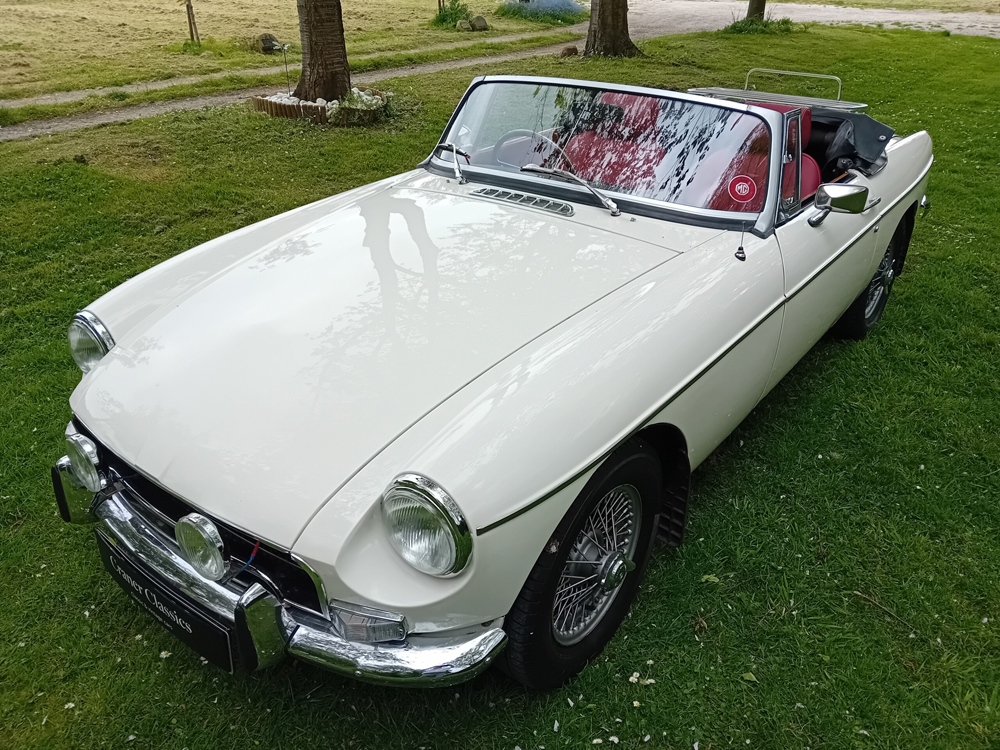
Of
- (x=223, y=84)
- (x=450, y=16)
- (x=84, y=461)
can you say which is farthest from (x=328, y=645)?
(x=450, y=16)

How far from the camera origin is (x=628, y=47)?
1321cm

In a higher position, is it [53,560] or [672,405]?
[672,405]

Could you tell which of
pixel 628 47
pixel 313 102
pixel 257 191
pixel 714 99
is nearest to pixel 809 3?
pixel 628 47

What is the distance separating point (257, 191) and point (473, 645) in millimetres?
5571

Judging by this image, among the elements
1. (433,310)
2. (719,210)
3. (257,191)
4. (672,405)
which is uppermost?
(719,210)

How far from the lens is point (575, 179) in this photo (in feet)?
9.93

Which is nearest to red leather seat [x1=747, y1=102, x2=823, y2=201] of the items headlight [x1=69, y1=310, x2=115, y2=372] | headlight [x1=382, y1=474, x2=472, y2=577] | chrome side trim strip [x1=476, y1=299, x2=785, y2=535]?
chrome side trim strip [x1=476, y1=299, x2=785, y2=535]

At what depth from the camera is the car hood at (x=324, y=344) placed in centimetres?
192

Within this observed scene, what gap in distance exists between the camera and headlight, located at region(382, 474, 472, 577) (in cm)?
172

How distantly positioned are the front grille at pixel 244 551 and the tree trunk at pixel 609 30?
1267 centimetres

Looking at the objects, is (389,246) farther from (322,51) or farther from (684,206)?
(322,51)

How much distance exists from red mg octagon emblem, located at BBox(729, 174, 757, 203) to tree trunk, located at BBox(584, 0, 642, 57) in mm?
11288

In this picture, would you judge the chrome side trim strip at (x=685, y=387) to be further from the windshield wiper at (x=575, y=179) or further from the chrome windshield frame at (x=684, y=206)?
the windshield wiper at (x=575, y=179)

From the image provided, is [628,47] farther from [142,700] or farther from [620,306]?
[142,700]
